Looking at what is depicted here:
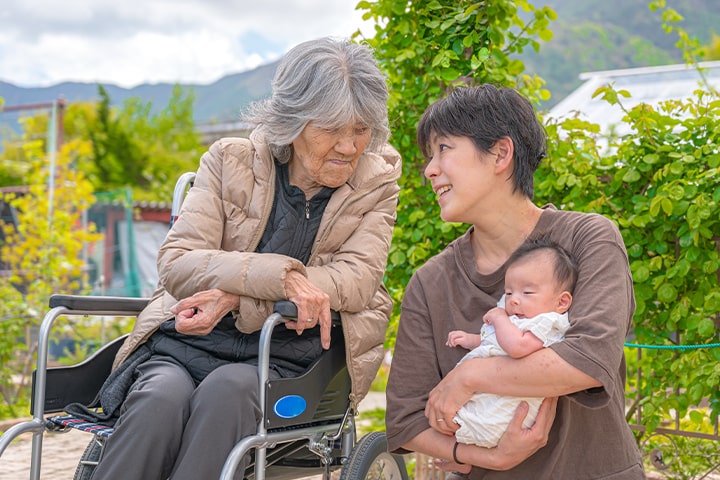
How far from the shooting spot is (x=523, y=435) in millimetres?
1593

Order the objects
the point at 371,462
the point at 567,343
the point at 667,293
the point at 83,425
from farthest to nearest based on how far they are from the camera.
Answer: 1. the point at 667,293
2. the point at 371,462
3. the point at 83,425
4. the point at 567,343

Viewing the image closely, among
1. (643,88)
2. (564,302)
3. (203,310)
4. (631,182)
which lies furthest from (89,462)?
(643,88)

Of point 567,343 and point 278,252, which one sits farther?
point 278,252

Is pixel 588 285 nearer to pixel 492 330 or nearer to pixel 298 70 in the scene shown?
pixel 492 330

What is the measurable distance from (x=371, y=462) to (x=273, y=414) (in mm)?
464

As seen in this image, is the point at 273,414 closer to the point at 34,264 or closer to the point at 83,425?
the point at 83,425

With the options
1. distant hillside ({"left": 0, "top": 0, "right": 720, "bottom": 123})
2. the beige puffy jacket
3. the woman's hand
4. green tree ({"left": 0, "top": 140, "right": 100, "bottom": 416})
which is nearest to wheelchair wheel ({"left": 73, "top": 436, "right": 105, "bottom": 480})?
the beige puffy jacket

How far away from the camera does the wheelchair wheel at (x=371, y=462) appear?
2399 millimetres

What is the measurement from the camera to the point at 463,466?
1737mm

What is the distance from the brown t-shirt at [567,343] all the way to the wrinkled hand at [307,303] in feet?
1.08

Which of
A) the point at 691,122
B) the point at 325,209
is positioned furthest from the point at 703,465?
the point at 325,209

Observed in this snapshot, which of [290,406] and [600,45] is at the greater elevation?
[600,45]

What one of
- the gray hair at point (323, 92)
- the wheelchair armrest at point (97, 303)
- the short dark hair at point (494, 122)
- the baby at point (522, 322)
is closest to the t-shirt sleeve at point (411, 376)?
the baby at point (522, 322)

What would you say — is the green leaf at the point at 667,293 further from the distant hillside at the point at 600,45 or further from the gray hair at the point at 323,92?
the distant hillside at the point at 600,45
